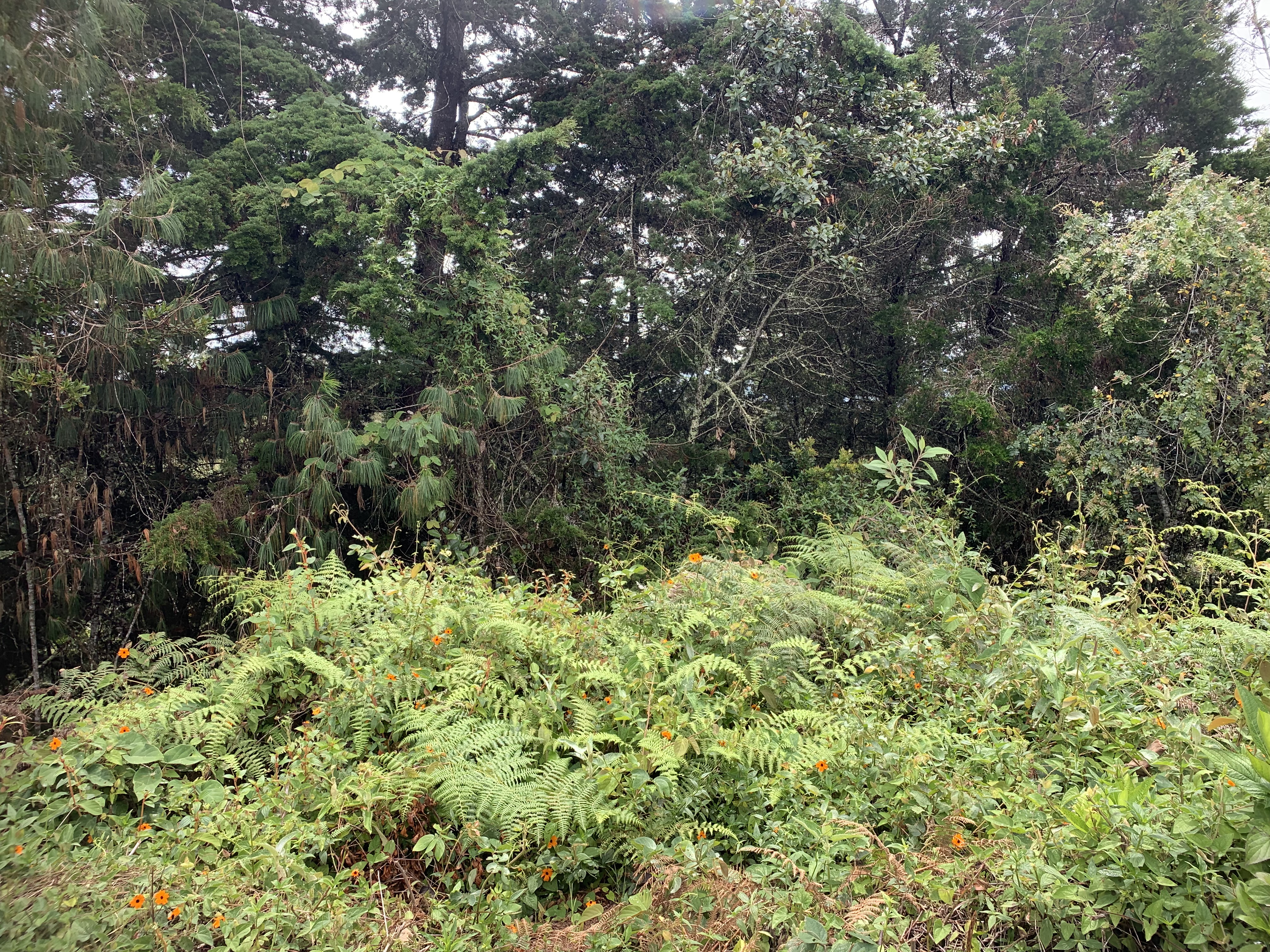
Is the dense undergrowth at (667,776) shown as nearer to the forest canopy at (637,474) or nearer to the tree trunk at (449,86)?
the forest canopy at (637,474)

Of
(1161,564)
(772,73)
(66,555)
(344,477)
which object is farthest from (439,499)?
(772,73)

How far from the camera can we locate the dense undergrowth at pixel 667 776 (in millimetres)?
1802

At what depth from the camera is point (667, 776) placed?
7.97 ft

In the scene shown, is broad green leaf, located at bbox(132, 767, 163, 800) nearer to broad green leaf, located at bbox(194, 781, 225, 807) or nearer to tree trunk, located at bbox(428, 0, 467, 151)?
broad green leaf, located at bbox(194, 781, 225, 807)

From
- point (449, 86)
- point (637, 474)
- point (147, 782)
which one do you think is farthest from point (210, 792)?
point (449, 86)

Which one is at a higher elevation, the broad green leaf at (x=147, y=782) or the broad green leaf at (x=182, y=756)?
the broad green leaf at (x=182, y=756)

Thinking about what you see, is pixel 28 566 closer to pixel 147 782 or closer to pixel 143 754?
pixel 143 754

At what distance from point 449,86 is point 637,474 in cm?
531

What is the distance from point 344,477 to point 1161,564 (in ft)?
17.7

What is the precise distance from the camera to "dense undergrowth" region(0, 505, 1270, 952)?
70.9 inches

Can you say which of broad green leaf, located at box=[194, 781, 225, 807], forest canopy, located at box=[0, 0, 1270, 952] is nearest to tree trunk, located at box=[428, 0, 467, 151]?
forest canopy, located at box=[0, 0, 1270, 952]

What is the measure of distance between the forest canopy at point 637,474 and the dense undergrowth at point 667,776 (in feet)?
0.07

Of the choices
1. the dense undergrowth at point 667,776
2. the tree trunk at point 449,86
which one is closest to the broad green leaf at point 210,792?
the dense undergrowth at point 667,776

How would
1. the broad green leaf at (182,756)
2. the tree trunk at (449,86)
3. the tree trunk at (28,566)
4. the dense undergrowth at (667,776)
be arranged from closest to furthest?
the dense undergrowth at (667,776), the broad green leaf at (182,756), the tree trunk at (28,566), the tree trunk at (449,86)
